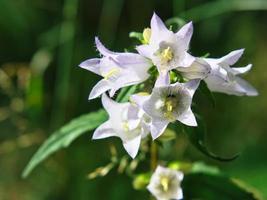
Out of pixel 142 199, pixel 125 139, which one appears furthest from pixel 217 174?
pixel 142 199

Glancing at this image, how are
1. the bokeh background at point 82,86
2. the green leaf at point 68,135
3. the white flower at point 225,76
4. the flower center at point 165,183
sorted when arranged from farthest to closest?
1. the bokeh background at point 82,86
2. the green leaf at point 68,135
3. the flower center at point 165,183
4. the white flower at point 225,76

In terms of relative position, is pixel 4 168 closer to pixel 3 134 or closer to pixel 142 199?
pixel 3 134

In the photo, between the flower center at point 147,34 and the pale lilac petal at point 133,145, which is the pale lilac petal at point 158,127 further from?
the flower center at point 147,34

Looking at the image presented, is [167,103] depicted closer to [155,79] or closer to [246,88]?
[155,79]

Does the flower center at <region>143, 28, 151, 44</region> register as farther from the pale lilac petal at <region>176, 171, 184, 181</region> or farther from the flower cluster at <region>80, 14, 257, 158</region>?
the pale lilac petal at <region>176, 171, 184, 181</region>

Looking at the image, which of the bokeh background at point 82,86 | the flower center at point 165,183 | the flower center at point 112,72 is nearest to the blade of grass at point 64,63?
the bokeh background at point 82,86

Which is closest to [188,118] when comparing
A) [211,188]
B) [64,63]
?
[211,188]
